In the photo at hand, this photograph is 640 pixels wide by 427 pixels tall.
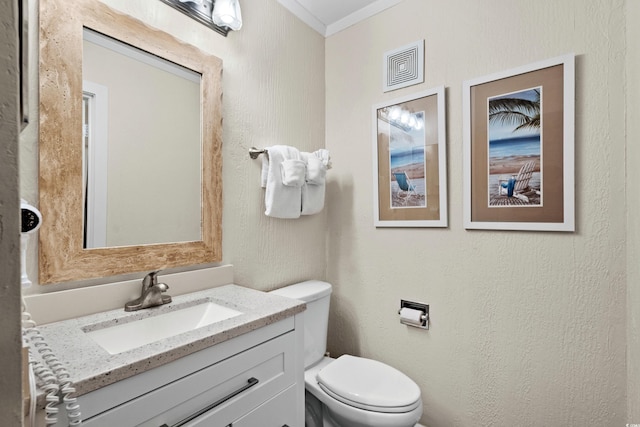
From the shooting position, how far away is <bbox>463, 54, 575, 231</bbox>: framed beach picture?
1.26 metres

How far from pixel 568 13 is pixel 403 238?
118cm

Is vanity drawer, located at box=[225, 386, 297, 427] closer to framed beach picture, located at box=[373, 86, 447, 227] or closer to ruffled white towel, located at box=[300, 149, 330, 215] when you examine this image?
ruffled white towel, located at box=[300, 149, 330, 215]

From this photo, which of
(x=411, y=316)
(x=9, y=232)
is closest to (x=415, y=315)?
(x=411, y=316)

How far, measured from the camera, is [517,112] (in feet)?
4.49

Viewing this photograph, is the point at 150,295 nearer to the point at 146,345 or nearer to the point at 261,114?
the point at 146,345

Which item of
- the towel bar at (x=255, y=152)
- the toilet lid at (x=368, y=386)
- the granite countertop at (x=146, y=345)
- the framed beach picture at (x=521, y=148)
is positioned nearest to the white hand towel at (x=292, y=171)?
the towel bar at (x=255, y=152)

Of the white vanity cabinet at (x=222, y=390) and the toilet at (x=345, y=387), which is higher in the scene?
the white vanity cabinet at (x=222, y=390)

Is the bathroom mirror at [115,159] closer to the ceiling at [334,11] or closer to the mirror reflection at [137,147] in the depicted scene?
the mirror reflection at [137,147]

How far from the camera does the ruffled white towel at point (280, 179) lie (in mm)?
1547

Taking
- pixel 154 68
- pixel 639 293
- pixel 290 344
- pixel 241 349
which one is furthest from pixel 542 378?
pixel 154 68

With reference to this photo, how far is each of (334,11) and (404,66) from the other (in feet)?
1.89

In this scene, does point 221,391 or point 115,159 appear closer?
point 221,391

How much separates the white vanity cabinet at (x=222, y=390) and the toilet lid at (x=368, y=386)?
0.81 ft

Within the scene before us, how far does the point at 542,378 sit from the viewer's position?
133cm
